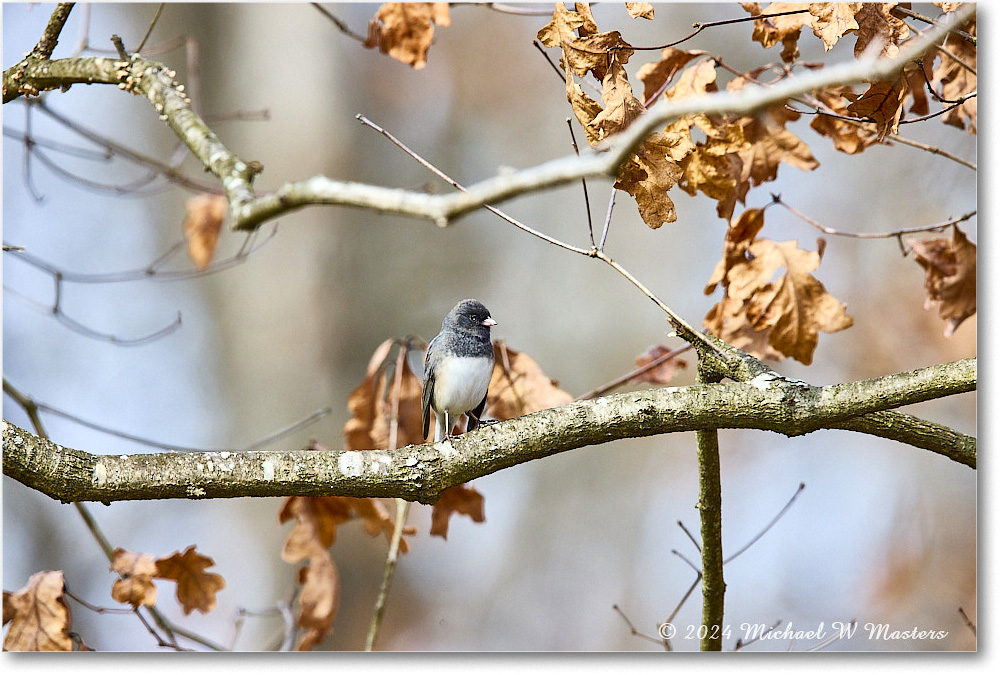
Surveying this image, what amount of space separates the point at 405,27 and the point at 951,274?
1155 millimetres

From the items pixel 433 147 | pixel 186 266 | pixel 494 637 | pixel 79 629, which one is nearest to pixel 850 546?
pixel 494 637

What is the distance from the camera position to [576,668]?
5.11ft

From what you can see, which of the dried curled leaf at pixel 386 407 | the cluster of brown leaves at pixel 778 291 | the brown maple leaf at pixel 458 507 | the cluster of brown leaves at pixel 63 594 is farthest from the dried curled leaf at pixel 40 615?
the cluster of brown leaves at pixel 778 291

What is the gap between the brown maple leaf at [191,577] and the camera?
152cm

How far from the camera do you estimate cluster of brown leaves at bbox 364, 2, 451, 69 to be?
4.92ft

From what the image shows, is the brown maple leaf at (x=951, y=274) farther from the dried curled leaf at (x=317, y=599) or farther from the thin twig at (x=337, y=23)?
the dried curled leaf at (x=317, y=599)

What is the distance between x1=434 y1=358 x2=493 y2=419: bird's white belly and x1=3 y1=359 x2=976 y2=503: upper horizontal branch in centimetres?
47

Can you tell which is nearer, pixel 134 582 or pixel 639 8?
pixel 639 8

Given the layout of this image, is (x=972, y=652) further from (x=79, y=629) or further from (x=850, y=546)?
(x=79, y=629)

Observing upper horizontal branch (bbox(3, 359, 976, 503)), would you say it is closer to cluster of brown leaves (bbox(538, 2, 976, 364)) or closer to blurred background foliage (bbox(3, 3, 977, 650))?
cluster of brown leaves (bbox(538, 2, 976, 364))

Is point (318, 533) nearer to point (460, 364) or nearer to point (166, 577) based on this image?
point (166, 577)

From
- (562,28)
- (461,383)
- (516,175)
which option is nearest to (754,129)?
(562,28)

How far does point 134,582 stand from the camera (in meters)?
1.49

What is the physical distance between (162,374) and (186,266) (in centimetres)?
62
